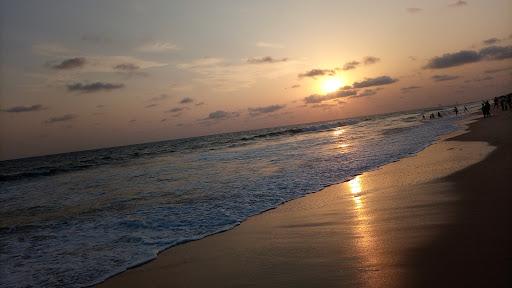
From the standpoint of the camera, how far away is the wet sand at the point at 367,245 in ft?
17.0

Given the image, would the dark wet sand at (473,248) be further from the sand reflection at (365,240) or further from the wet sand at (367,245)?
the sand reflection at (365,240)

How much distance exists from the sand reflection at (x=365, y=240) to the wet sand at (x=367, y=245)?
0.01 metres

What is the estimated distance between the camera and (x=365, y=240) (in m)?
6.87

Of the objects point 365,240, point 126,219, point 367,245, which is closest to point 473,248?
point 367,245

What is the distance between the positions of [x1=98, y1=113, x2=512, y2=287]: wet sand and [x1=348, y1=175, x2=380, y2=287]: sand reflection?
1 cm

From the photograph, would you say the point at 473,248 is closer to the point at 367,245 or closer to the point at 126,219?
the point at 367,245

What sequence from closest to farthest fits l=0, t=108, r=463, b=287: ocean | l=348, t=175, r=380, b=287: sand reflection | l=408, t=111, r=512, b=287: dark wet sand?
l=408, t=111, r=512, b=287: dark wet sand < l=348, t=175, r=380, b=287: sand reflection < l=0, t=108, r=463, b=287: ocean

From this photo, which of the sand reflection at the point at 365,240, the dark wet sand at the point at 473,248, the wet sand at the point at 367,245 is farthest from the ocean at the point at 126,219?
the dark wet sand at the point at 473,248

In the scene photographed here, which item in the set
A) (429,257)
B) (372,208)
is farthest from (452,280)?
(372,208)

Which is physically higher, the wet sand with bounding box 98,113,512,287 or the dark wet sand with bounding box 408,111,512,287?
the dark wet sand with bounding box 408,111,512,287

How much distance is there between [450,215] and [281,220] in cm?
361

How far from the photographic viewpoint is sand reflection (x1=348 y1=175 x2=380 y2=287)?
211 inches

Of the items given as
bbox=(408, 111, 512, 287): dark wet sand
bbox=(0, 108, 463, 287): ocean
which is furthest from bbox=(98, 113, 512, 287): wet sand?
bbox=(0, 108, 463, 287): ocean

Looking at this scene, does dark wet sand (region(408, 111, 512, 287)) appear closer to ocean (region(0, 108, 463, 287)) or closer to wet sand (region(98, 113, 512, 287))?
wet sand (region(98, 113, 512, 287))
